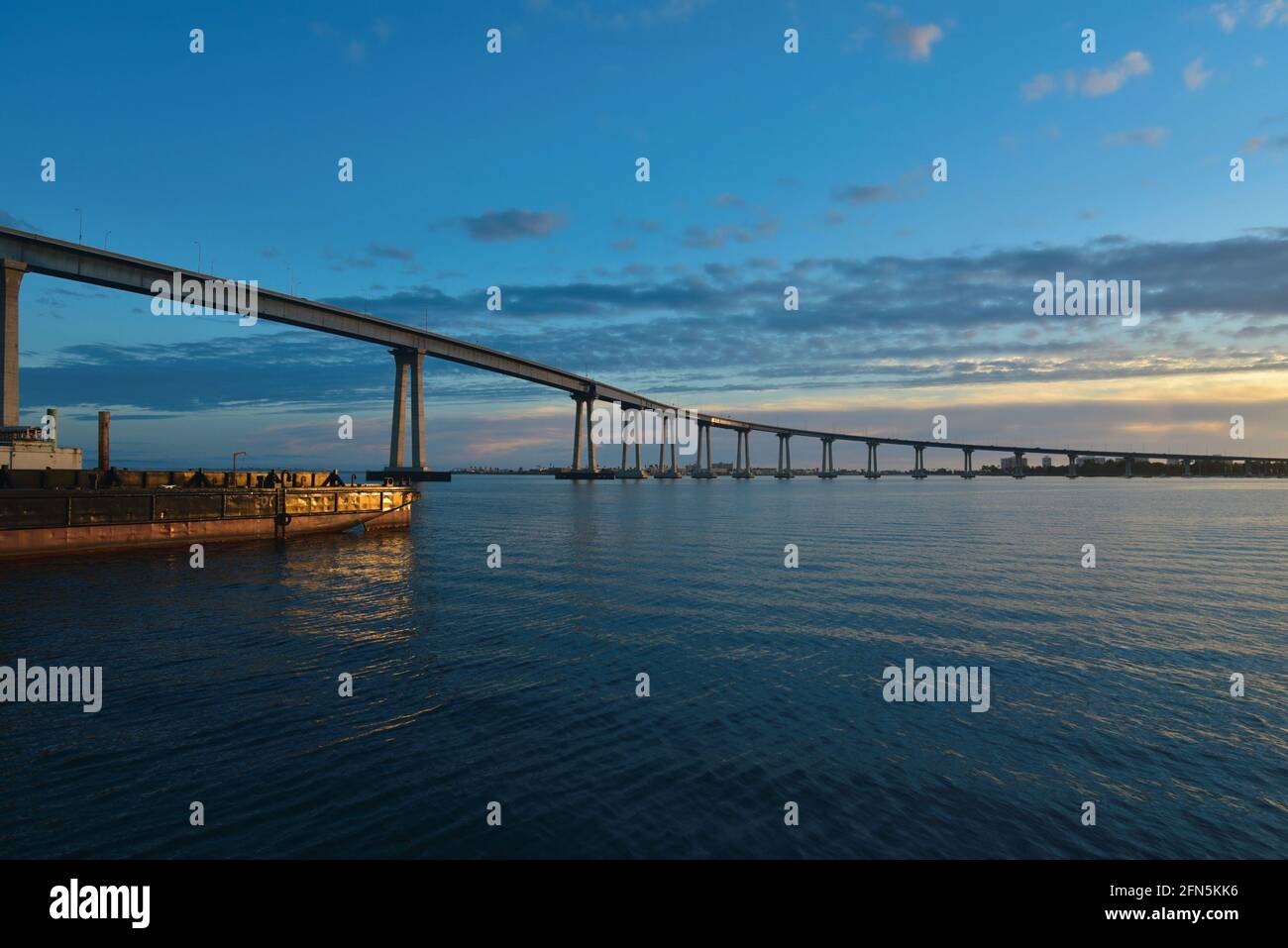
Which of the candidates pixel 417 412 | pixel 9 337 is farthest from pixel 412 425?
pixel 9 337

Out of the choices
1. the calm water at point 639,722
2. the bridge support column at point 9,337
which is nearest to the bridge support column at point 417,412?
the bridge support column at point 9,337

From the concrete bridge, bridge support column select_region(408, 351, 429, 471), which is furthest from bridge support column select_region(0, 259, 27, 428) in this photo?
bridge support column select_region(408, 351, 429, 471)

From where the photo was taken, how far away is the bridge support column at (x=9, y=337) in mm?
64812

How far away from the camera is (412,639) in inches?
810

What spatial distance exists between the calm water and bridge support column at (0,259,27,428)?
4761cm

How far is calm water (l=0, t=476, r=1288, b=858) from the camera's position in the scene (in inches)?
375

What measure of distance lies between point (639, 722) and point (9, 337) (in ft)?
281

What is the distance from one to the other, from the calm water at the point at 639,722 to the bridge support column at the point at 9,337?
47.6 m

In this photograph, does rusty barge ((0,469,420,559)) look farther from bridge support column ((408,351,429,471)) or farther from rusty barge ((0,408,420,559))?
bridge support column ((408,351,429,471))

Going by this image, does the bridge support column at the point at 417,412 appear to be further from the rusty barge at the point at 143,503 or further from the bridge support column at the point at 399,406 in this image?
the rusty barge at the point at 143,503

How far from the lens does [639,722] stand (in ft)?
45.6

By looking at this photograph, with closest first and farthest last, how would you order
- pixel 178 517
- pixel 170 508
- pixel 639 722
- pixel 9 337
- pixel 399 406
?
pixel 639 722, pixel 170 508, pixel 178 517, pixel 9 337, pixel 399 406

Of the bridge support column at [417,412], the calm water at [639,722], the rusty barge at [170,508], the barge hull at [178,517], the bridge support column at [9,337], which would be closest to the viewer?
the calm water at [639,722]

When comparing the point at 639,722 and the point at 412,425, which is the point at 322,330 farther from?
the point at 639,722
